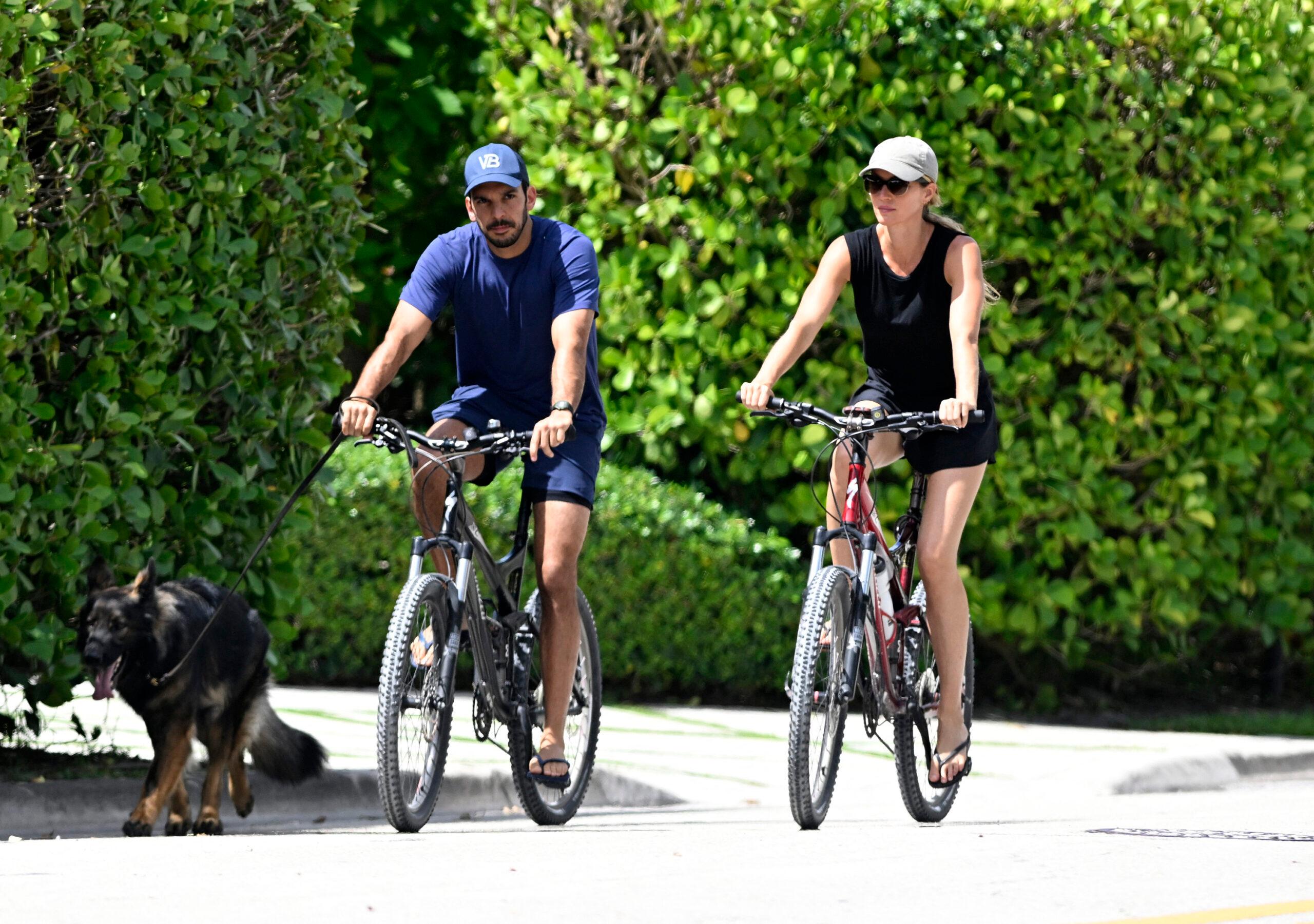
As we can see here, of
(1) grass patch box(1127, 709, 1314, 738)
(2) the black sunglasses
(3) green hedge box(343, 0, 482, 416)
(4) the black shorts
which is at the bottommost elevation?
(1) grass patch box(1127, 709, 1314, 738)

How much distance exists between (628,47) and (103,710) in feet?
14.5

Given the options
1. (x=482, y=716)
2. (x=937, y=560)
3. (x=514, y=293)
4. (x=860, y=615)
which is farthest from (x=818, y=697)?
(x=514, y=293)

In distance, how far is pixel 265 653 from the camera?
23.2 feet

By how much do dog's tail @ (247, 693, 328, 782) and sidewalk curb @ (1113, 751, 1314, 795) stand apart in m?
3.51

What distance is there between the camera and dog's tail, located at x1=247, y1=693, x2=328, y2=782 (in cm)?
694

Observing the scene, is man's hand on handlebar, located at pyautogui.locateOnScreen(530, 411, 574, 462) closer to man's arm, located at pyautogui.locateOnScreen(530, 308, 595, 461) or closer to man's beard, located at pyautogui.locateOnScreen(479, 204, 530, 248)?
man's arm, located at pyautogui.locateOnScreen(530, 308, 595, 461)

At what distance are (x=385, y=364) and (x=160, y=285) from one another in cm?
109

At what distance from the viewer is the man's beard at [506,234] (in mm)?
6266

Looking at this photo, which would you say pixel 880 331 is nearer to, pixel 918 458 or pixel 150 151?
A: pixel 918 458

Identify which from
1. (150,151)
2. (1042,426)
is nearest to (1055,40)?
(1042,426)

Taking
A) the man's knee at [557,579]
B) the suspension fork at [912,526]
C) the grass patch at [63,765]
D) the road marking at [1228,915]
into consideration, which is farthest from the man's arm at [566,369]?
the road marking at [1228,915]

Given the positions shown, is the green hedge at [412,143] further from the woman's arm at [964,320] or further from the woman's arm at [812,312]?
the woman's arm at [964,320]

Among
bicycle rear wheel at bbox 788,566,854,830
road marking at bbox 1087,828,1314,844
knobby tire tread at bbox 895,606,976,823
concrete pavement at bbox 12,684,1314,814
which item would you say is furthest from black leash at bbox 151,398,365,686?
road marking at bbox 1087,828,1314,844

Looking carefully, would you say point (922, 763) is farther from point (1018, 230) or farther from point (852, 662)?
point (1018, 230)
